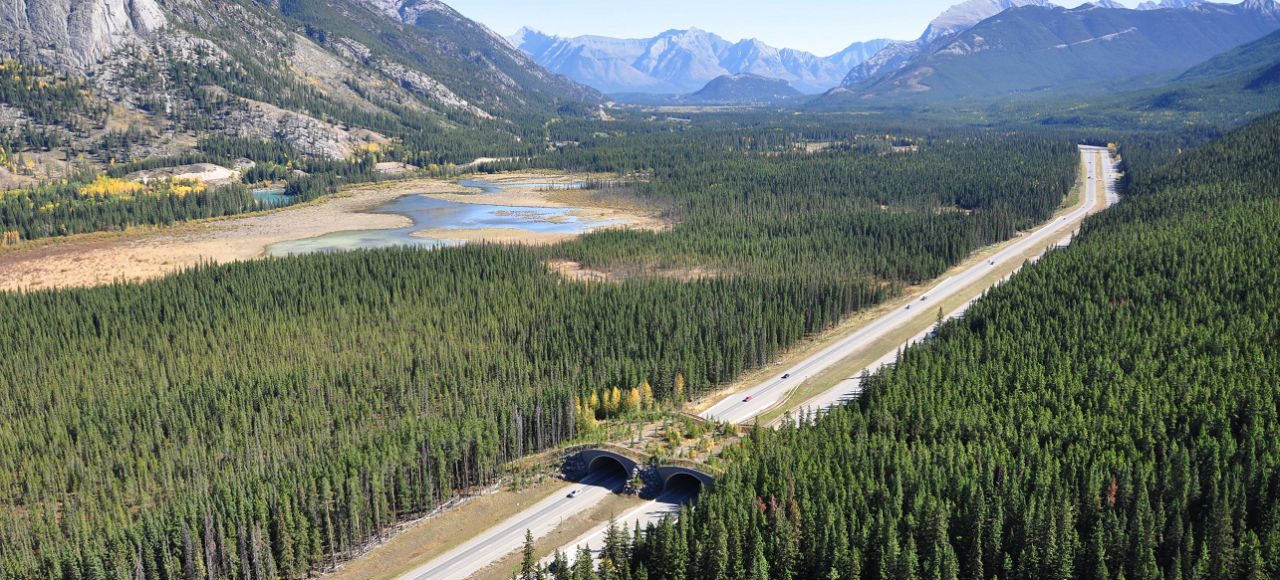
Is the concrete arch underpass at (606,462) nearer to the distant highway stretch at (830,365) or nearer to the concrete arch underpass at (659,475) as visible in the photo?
the concrete arch underpass at (659,475)

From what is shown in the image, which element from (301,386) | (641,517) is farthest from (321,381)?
(641,517)

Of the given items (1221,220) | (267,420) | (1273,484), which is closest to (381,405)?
(267,420)

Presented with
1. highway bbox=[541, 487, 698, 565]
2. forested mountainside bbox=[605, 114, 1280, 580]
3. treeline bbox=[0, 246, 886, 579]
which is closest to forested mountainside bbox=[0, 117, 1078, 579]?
treeline bbox=[0, 246, 886, 579]

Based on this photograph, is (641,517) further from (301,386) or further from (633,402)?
(301,386)

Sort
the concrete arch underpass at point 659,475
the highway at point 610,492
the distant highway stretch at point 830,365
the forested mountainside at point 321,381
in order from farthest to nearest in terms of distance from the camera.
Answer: the distant highway stretch at point 830,365 → the concrete arch underpass at point 659,475 → the forested mountainside at point 321,381 → the highway at point 610,492

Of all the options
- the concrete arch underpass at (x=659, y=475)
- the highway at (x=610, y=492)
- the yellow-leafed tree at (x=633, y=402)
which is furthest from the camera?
the yellow-leafed tree at (x=633, y=402)

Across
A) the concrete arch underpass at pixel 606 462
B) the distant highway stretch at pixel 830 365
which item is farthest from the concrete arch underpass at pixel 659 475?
the distant highway stretch at pixel 830 365
